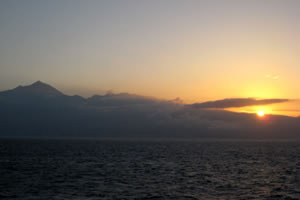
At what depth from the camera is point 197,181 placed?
5484 cm

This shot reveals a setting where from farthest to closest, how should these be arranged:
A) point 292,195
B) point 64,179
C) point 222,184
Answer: point 64,179, point 222,184, point 292,195

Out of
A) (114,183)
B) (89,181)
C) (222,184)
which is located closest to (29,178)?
(89,181)

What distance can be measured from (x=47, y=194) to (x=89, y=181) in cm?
1136

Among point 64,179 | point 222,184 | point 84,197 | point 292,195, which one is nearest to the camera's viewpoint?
point 84,197

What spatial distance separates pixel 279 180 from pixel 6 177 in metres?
43.7

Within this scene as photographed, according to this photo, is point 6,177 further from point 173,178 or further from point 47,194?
point 173,178

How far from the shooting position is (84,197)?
40.5 m

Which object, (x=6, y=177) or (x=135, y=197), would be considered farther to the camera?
(x=6, y=177)

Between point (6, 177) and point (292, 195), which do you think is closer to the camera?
point (292, 195)

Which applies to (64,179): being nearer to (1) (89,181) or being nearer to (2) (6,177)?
(1) (89,181)

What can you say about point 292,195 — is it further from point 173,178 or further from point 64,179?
point 64,179

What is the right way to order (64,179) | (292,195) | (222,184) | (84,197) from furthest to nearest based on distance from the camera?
(64,179)
(222,184)
(292,195)
(84,197)

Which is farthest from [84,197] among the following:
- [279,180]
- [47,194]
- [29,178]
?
[279,180]

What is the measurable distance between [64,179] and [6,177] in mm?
9915
